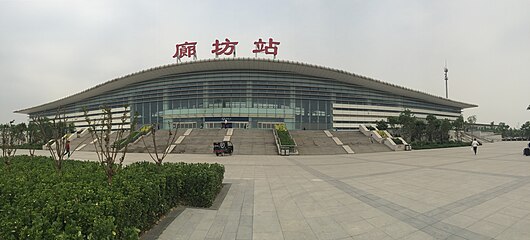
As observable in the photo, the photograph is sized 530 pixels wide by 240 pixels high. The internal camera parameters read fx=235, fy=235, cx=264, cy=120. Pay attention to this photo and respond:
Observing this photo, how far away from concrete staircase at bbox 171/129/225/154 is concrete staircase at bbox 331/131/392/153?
13.7 m

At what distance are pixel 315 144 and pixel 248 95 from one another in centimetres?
1680

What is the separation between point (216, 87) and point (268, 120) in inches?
399

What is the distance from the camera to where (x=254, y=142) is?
2356 centimetres

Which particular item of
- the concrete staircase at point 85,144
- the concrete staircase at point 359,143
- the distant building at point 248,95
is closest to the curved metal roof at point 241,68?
the distant building at point 248,95

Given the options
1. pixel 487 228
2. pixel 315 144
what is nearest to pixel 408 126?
pixel 315 144

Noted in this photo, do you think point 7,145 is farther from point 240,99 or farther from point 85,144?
point 240,99

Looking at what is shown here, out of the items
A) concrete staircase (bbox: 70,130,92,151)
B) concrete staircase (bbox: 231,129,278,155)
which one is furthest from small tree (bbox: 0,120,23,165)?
concrete staircase (bbox: 70,130,92,151)

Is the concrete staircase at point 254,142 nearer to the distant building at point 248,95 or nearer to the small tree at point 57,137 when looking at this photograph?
the distant building at point 248,95

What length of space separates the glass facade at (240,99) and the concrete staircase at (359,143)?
1034 cm

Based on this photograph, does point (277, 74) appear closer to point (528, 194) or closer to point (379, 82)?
point (379, 82)

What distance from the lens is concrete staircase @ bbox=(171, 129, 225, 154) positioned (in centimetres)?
2159

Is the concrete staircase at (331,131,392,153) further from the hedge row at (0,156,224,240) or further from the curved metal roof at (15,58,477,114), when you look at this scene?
the hedge row at (0,156,224,240)

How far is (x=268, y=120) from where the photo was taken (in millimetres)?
37312

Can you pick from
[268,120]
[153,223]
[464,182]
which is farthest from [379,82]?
[153,223]
